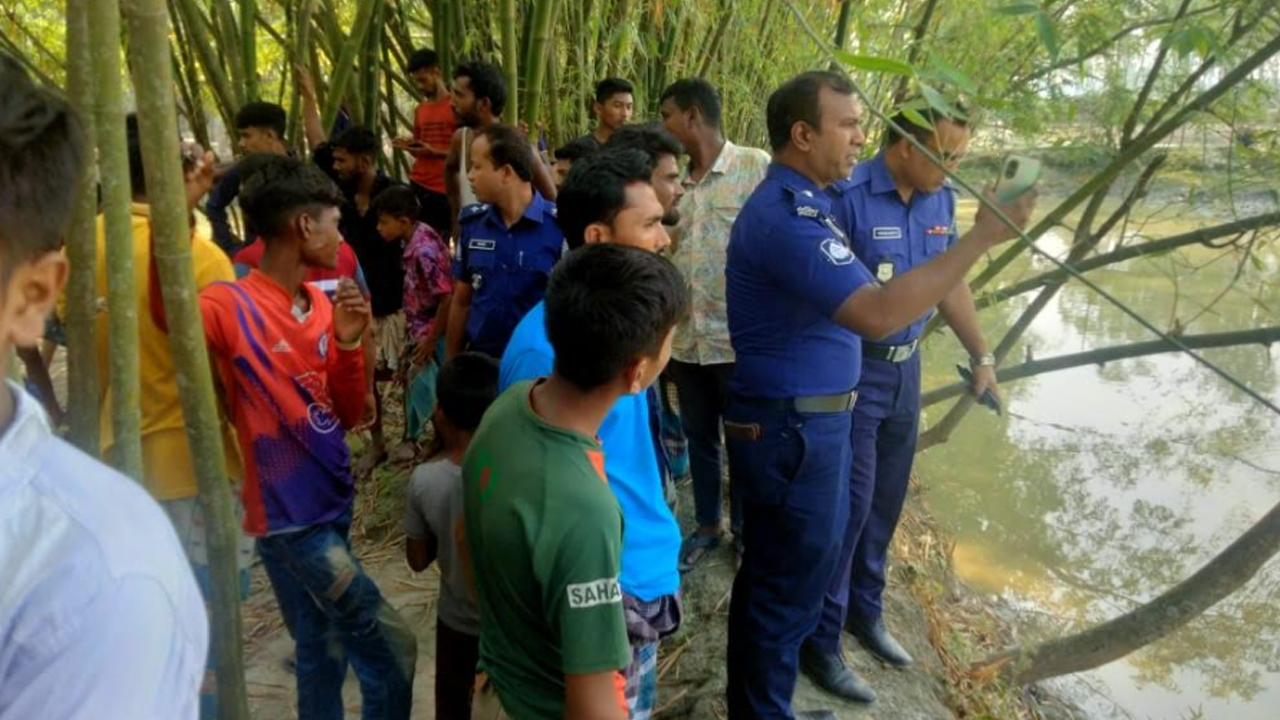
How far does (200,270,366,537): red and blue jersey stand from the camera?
6.40ft

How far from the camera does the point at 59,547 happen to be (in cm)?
64

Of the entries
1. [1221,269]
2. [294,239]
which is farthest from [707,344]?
[1221,269]

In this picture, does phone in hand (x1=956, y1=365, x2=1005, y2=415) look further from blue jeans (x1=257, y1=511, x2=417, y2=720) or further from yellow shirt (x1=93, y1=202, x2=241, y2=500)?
yellow shirt (x1=93, y1=202, x2=241, y2=500)

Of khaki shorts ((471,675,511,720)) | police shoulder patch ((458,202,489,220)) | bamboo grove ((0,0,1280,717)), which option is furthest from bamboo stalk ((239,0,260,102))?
khaki shorts ((471,675,511,720))

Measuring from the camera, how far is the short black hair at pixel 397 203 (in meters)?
3.96

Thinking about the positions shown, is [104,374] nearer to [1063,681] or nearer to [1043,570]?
[1063,681]

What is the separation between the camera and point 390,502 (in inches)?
160

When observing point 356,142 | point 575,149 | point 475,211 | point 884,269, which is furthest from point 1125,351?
point 356,142

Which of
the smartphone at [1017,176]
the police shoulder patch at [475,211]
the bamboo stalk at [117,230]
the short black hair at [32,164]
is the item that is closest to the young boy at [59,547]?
the short black hair at [32,164]

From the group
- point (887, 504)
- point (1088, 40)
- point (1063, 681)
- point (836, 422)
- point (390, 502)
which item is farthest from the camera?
point (1063, 681)

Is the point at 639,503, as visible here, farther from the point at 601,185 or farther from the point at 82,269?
the point at 82,269

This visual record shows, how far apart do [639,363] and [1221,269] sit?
12167 millimetres

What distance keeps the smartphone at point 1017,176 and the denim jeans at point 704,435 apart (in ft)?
5.71

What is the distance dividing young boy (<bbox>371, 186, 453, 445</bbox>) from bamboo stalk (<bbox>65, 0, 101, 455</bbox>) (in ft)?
7.86
